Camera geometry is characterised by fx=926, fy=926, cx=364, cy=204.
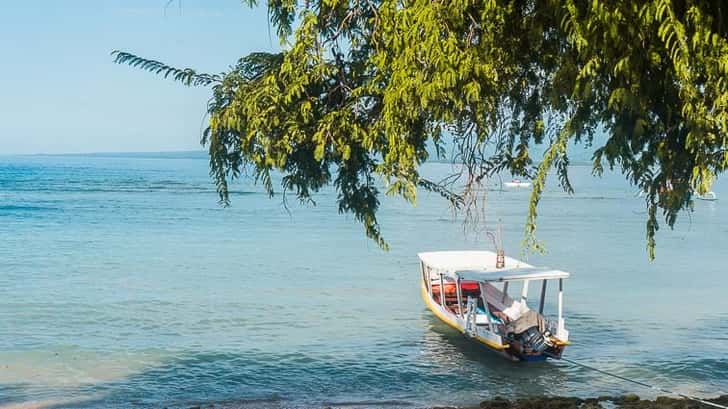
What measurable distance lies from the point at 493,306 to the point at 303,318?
4.96m

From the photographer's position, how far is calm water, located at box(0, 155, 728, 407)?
17031 mm

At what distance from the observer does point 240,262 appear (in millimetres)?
35156

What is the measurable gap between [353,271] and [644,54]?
26915 mm

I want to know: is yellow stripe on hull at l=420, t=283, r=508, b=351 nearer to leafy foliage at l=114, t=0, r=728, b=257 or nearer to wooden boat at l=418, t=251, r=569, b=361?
wooden boat at l=418, t=251, r=569, b=361

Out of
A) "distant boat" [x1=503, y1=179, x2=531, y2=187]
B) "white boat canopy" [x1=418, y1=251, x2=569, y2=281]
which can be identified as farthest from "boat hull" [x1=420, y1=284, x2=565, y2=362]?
"distant boat" [x1=503, y1=179, x2=531, y2=187]

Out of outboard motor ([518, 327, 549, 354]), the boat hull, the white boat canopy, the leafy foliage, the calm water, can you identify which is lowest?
the calm water

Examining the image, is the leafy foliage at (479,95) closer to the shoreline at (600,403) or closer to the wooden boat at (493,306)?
the shoreline at (600,403)

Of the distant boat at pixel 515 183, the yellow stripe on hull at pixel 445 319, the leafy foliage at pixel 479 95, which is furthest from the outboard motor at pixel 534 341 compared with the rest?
the leafy foliage at pixel 479 95

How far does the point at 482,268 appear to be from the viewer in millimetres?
21891

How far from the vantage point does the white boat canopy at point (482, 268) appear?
19844 millimetres

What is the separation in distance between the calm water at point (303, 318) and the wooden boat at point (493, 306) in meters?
0.49

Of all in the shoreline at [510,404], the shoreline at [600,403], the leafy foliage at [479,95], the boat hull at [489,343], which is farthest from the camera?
the boat hull at [489,343]

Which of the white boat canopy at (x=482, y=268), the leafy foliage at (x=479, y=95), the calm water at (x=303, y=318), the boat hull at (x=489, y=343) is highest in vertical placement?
the leafy foliage at (x=479, y=95)

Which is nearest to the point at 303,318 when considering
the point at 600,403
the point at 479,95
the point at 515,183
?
the point at 600,403
